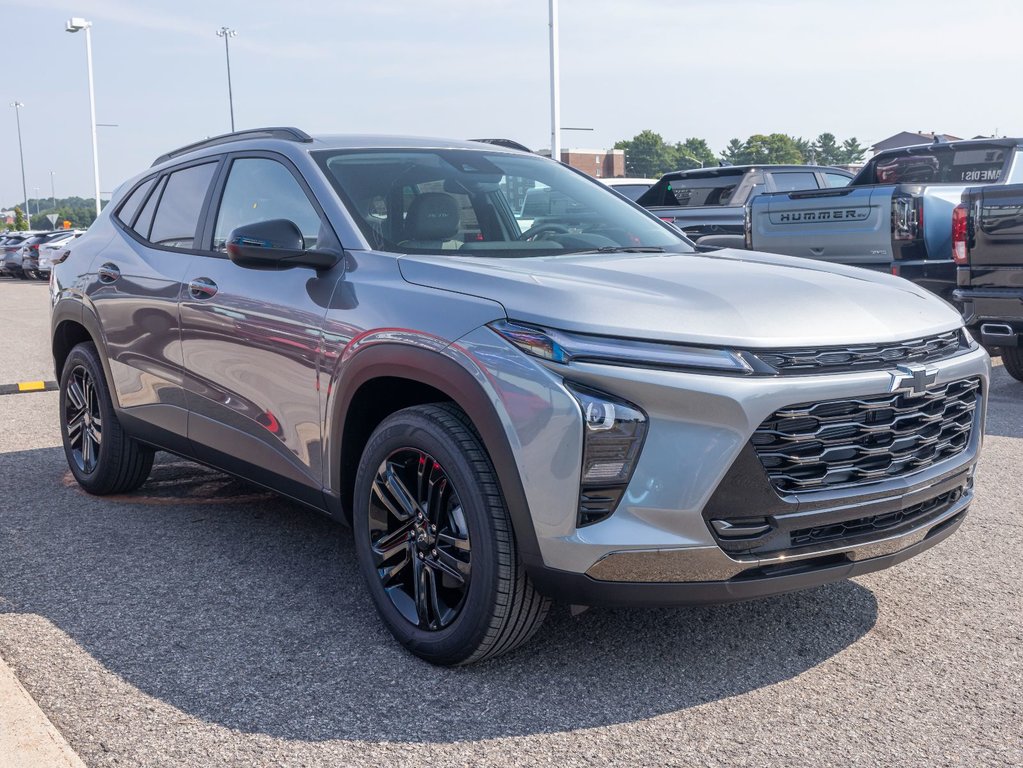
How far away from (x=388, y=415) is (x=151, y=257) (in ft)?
6.42

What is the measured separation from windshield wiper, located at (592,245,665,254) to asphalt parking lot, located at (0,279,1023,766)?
1.33m

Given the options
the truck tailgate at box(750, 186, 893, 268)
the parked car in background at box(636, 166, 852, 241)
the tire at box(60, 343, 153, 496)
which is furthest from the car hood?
the parked car in background at box(636, 166, 852, 241)

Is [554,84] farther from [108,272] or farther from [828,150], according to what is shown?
[828,150]

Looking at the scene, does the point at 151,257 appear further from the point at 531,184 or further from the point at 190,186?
the point at 531,184

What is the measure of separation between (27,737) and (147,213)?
3.13 meters

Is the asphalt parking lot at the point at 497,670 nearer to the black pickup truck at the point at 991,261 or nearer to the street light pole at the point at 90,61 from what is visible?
the black pickup truck at the point at 991,261

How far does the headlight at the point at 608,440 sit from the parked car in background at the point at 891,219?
643 centimetres

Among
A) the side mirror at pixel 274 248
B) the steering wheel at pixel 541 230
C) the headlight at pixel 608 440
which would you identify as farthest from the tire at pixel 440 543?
the steering wheel at pixel 541 230

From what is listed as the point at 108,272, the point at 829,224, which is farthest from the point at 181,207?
the point at 829,224

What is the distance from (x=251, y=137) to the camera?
4.87m

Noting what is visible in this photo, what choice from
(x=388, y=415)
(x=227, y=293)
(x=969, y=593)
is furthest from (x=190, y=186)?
(x=969, y=593)

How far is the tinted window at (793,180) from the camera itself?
50.4ft

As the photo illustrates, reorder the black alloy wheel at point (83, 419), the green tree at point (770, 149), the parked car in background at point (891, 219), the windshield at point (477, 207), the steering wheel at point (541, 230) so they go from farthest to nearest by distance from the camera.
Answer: the green tree at point (770, 149)
the parked car in background at point (891, 219)
the black alloy wheel at point (83, 419)
the steering wheel at point (541, 230)
the windshield at point (477, 207)

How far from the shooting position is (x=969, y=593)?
4152 millimetres
